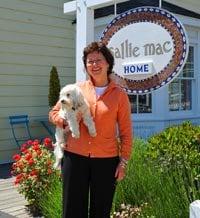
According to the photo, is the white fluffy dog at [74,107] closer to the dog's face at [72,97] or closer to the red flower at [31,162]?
the dog's face at [72,97]

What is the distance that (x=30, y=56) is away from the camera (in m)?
9.75

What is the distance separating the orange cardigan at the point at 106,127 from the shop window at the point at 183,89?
20.7ft

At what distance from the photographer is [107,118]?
343cm

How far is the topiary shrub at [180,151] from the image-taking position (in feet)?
13.5

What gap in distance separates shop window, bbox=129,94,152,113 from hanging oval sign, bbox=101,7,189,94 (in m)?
3.81

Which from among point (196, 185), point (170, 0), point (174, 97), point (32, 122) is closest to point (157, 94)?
point (174, 97)

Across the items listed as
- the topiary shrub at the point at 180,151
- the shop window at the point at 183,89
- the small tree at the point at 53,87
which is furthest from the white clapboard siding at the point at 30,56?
the topiary shrub at the point at 180,151

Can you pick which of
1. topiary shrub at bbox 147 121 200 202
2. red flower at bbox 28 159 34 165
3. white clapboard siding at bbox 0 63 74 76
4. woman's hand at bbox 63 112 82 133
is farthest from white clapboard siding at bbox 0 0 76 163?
woman's hand at bbox 63 112 82 133

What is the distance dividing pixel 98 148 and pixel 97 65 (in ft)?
2.08

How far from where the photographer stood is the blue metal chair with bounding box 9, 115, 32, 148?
929cm

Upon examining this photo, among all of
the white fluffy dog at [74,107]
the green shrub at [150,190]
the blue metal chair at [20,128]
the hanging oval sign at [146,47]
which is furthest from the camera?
the blue metal chair at [20,128]

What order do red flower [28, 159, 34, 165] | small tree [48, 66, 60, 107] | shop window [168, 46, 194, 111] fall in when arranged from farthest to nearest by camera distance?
shop window [168, 46, 194, 111], small tree [48, 66, 60, 107], red flower [28, 159, 34, 165]

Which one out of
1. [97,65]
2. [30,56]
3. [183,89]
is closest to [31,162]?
[97,65]

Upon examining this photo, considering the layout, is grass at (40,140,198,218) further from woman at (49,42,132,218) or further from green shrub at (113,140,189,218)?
woman at (49,42,132,218)
